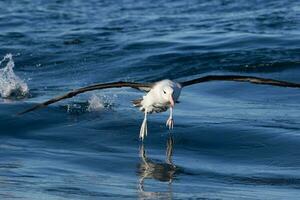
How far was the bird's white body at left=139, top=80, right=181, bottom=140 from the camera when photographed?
1241cm

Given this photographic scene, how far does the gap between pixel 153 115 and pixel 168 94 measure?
4002 millimetres

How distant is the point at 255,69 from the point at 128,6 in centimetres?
1271

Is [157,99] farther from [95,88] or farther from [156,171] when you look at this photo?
[95,88]

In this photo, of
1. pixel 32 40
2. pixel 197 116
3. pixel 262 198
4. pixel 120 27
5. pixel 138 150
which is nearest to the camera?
pixel 262 198

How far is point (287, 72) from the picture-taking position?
2109 centimetres

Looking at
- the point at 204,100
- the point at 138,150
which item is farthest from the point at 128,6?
the point at 138,150

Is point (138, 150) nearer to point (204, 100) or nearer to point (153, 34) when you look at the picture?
point (204, 100)

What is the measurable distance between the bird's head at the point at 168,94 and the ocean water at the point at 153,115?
98cm

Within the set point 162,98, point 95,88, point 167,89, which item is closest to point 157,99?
point 162,98

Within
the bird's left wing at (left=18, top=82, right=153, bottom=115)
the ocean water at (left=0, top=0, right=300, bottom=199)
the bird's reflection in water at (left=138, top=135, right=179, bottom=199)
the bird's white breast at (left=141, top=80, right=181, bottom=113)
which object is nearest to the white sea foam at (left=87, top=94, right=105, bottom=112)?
the ocean water at (left=0, top=0, right=300, bottom=199)

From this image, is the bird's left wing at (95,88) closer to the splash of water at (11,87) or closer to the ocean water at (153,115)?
the ocean water at (153,115)

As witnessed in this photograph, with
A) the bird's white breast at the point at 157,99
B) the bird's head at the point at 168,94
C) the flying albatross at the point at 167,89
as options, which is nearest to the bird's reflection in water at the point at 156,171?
the flying albatross at the point at 167,89

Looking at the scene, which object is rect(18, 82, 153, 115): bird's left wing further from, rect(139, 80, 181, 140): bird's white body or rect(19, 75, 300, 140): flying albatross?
rect(139, 80, 181, 140): bird's white body

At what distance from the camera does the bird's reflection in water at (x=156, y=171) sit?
1115cm
